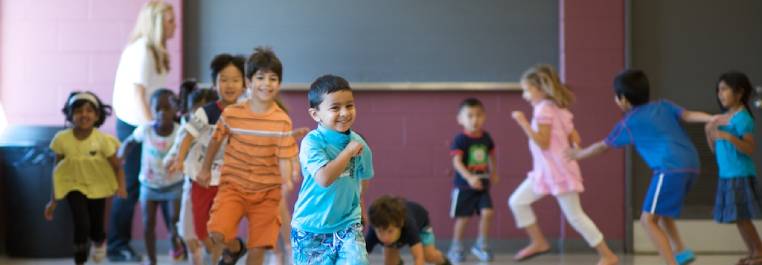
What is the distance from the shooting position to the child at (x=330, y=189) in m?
3.85

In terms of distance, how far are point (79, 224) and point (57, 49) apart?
1855mm

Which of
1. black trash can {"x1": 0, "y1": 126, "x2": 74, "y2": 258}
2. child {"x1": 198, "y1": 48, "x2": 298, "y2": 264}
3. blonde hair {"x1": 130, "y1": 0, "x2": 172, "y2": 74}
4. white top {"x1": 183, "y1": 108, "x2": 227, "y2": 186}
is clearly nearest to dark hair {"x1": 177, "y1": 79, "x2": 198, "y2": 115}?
blonde hair {"x1": 130, "y1": 0, "x2": 172, "y2": 74}

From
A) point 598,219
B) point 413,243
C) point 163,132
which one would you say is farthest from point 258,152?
point 598,219

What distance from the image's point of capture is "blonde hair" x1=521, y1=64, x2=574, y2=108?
6809mm

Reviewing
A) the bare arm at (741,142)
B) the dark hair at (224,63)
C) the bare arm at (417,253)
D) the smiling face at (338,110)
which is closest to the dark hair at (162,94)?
the dark hair at (224,63)

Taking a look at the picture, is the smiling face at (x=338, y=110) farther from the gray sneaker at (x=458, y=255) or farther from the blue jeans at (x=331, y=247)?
the gray sneaker at (x=458, y=255)

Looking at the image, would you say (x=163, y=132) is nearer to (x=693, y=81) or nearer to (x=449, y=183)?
(x=449, y=183)

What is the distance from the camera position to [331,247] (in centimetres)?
393

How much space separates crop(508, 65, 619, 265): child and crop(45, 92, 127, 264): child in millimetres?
2300

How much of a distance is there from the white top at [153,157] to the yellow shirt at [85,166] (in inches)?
8.7

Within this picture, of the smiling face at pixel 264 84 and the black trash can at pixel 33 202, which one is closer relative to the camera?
the smiling face at pixel 264 84

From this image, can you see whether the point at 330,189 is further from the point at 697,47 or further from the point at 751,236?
the point at 697,47

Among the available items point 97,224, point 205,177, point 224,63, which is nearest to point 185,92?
point 97,224

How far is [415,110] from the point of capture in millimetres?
7547
